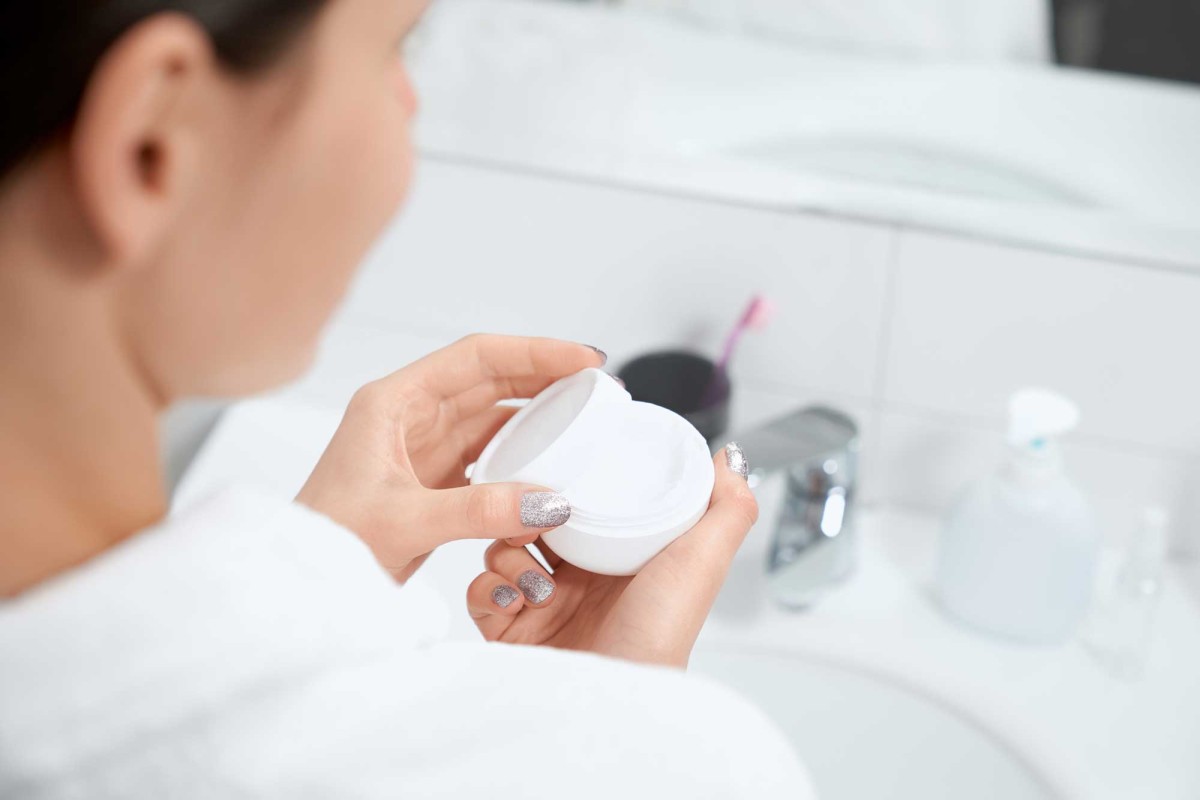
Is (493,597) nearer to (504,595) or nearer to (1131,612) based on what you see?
(504,595)

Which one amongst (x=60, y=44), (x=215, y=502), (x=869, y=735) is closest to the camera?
(x=60, y=44)

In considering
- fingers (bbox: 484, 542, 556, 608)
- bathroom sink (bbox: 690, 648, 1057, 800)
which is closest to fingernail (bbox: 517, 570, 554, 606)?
fingers (bbox: 484, 542, 556, 608)

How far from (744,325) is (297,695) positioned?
492 mm

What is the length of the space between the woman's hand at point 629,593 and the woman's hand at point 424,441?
35 mm

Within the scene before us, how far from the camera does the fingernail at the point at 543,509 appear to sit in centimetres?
45

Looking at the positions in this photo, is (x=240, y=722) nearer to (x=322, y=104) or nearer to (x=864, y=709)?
(x=322, y=104)

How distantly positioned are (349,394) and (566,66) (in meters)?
0.41

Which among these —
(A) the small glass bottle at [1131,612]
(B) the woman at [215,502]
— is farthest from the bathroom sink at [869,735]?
(B) the woman at [215,502]

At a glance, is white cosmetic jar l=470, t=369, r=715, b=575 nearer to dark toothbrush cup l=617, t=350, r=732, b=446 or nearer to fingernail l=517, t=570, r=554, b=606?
fingernail l=517, t=570, r=554, b=606

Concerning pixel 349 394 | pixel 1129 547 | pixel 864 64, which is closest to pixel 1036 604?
pixel 1129 547

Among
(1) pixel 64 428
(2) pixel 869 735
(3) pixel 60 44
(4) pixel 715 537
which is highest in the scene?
(3) pixel 60 44

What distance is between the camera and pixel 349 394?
0.53 meters

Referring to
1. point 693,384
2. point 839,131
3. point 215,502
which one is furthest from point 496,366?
point 839,131

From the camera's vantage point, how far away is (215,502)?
0.36 metres
